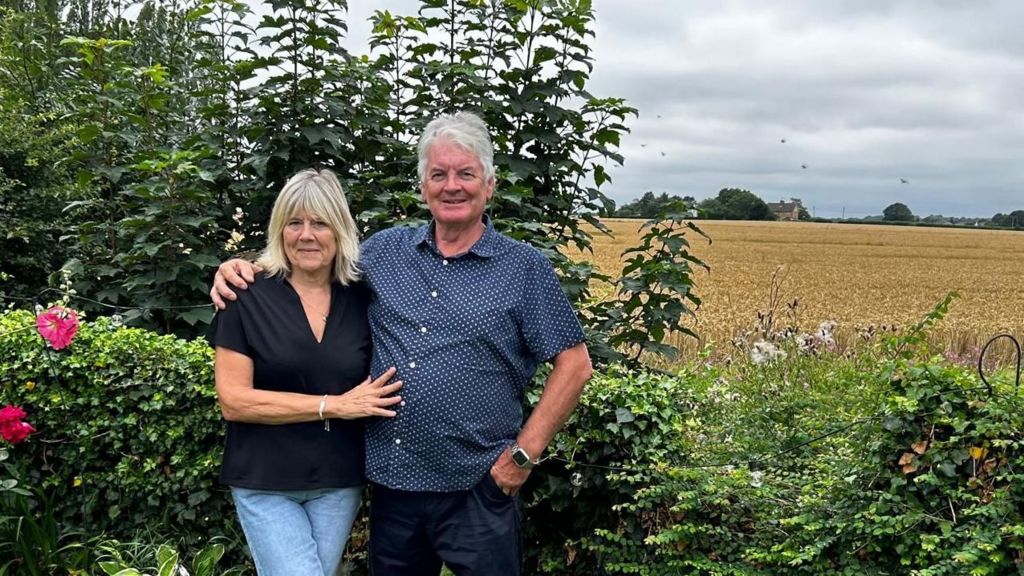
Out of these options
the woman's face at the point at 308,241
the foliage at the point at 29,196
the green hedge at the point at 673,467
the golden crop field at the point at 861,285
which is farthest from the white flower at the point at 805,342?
the foliage at the point at 29,196

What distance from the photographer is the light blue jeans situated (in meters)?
2.62

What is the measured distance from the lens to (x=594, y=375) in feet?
12.1

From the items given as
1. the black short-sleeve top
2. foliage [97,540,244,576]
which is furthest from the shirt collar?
foliage [97,540,244,576]

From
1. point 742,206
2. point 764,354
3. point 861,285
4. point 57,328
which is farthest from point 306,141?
point 742,206

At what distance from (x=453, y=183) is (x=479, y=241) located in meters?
0.22

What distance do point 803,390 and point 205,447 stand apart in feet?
11.9

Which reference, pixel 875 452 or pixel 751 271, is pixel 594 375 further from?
pixel 751 271

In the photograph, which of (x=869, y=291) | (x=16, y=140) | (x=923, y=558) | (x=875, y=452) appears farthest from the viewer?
(x=869, y=291)

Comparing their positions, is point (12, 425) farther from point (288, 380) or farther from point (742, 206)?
point (742, 206)

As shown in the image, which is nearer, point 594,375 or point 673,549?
point 673,549

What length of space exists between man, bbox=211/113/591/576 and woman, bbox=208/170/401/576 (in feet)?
0.29

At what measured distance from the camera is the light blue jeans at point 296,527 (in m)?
2.62

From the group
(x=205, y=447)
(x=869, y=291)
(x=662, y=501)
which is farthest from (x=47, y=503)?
(x=869, y=291)

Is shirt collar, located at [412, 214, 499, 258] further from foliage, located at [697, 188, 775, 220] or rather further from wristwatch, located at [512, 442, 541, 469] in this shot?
foliage, located at [697, 188, 775, 220]
